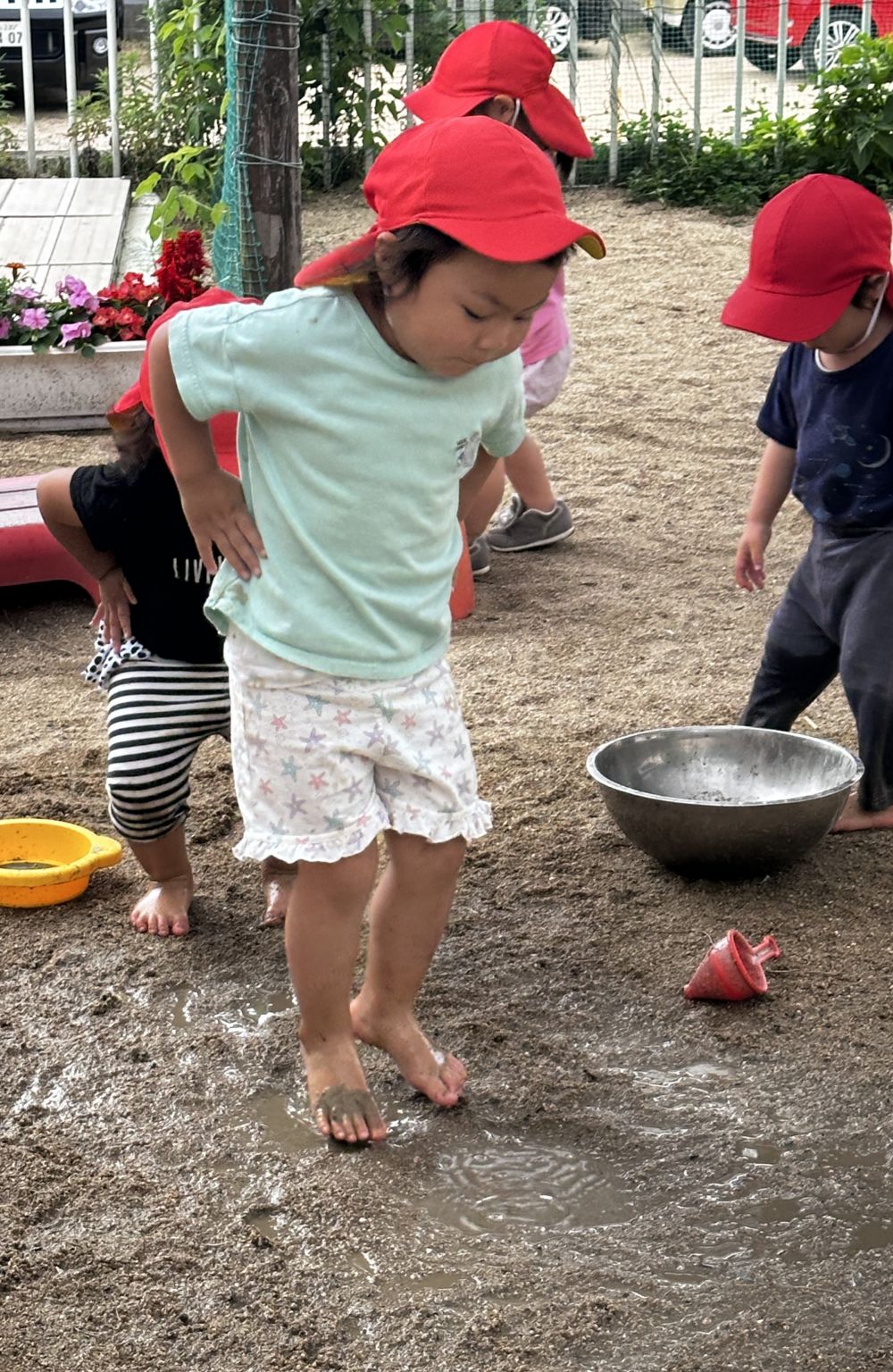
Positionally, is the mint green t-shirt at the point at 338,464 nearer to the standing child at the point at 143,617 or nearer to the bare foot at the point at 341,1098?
the standing child at the point at 143,617

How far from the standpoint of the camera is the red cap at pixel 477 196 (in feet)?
6.23

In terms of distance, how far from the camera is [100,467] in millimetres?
2594

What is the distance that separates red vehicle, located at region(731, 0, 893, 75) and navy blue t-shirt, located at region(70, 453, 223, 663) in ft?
28.8

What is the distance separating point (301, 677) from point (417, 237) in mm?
586

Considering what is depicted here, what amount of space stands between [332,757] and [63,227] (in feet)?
22.2

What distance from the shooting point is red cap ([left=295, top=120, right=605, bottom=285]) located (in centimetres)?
190

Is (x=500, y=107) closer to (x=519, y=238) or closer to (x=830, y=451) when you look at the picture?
(x=830, y=451)

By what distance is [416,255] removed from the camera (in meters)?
1.95

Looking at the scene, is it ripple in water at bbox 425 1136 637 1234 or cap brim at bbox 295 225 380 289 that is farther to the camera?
ripple in water at bbox 425 1136 637 1234

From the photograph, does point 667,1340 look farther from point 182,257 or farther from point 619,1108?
point 182,257

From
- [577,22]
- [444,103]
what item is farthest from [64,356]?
[577,22]

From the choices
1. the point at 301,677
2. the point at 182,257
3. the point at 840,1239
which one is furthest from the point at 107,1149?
the point at 182,257

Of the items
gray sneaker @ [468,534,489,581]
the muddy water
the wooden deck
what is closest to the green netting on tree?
gray sneaker @ [468,534,489,581]

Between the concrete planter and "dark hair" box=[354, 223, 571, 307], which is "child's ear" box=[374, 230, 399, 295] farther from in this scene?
the concrete planter
